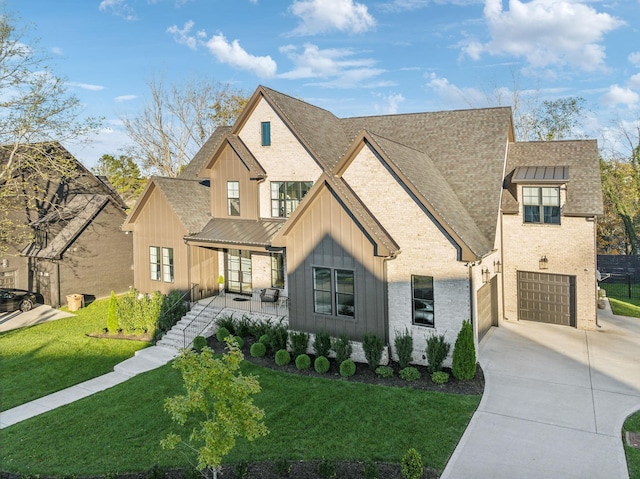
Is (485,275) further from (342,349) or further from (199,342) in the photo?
(199,342)

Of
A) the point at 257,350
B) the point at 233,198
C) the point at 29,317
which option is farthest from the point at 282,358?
the point at 29,317

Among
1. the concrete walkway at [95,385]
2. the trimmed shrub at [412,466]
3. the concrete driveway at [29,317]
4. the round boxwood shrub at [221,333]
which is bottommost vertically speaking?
the concrete walkway at [95,385]

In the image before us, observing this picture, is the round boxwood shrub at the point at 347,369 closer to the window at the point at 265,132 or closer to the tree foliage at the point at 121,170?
the window at the point at 265,132

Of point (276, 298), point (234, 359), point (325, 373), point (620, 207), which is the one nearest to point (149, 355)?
point (276, 298)

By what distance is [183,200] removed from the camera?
20422 millimetres

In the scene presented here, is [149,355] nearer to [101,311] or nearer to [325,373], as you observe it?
[325,373]

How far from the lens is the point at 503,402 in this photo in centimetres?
1098

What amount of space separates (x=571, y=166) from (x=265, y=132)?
12716 millimetres

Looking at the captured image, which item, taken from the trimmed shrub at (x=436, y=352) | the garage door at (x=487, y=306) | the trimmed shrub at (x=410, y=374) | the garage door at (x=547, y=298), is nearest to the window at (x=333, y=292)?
the trimmed shrub at (x=410, y=374)

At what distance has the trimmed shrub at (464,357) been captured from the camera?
12117mm

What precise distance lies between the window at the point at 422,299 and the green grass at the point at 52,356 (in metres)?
10.1

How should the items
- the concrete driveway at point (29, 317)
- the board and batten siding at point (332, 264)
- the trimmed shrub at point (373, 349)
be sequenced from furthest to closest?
the concrete driveway at point (29, 317) < the board and batten siding at point (332, 264) < the trimmed shrub at point (373, 349)

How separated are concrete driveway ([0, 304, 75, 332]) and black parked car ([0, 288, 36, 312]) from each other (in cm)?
25

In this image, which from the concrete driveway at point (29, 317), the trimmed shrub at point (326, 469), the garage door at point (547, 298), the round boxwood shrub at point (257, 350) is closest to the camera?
the trimmed shrub at point (326, 469)
